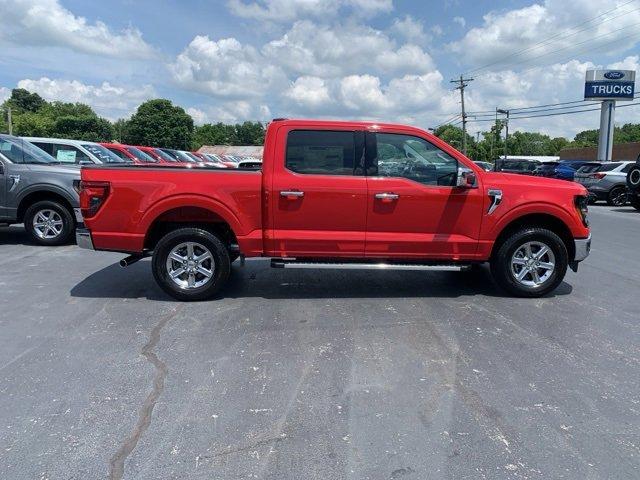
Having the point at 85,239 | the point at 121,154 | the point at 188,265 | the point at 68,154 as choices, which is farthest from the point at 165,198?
the point at 121,154

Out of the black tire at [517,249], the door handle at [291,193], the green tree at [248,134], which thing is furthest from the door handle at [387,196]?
the green tree at [248,134]

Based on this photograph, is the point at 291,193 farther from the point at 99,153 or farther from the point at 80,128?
the point at 80,128

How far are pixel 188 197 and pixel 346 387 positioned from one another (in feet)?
9.60

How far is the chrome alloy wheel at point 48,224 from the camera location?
9109 millimetres

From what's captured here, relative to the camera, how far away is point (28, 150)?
373 inches

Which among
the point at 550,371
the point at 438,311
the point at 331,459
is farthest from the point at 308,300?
the point at 331,459

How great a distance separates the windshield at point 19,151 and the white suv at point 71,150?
1.88m

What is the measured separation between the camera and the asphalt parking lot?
293 centimetres

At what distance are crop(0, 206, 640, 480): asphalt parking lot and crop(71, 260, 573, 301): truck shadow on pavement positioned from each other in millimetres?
48

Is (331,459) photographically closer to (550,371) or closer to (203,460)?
(203,460)

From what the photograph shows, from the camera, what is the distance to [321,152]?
19.1 feet

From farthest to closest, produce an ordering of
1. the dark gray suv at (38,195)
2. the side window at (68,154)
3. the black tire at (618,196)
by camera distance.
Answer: the black tire at (618,196), the side window at (68,154), the dark gray suv at (38,195)

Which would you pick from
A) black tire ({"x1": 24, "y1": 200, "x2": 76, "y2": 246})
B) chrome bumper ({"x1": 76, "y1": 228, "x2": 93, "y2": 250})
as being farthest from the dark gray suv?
chrome bumper ({"x1": 76, "y1": 228, "x2": 93, "y2": 250})

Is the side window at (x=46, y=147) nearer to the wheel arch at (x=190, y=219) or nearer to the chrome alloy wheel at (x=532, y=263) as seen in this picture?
the wheel arch at (x=190, y=219)
